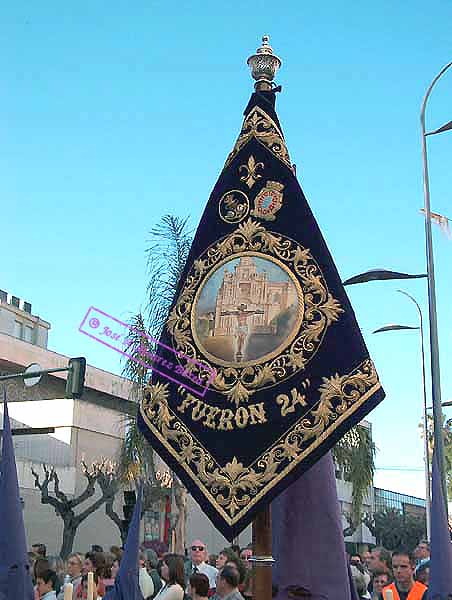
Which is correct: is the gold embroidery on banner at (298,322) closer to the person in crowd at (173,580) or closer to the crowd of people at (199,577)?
the crowd of people at (199,577)

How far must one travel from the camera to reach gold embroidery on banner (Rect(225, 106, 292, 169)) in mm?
3828

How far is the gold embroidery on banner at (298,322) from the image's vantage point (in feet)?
11.2

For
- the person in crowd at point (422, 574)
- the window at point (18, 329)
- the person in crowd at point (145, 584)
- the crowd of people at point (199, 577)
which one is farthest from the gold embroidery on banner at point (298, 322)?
the window at point (18, 329)

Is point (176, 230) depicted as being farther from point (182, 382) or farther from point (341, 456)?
point (182, 382)

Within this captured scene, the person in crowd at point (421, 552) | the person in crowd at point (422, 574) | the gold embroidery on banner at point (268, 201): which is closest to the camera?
the gold embroidery on banner at point (268, 201)

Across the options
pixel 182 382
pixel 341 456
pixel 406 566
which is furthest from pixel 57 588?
pixel 341 456

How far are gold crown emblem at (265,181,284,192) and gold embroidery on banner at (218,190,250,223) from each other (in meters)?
0.12

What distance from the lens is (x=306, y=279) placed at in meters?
3.53

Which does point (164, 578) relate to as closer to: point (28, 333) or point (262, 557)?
point (262, 557)

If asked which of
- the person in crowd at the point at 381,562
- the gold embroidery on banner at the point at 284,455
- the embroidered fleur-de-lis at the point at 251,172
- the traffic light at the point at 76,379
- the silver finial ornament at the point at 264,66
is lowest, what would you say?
the person in crowd at the point at 381,562

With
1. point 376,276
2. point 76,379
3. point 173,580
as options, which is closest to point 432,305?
point 376,276

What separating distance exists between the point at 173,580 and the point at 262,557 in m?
3.99

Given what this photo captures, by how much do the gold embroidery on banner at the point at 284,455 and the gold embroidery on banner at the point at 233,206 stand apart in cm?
94

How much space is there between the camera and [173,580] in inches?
274
